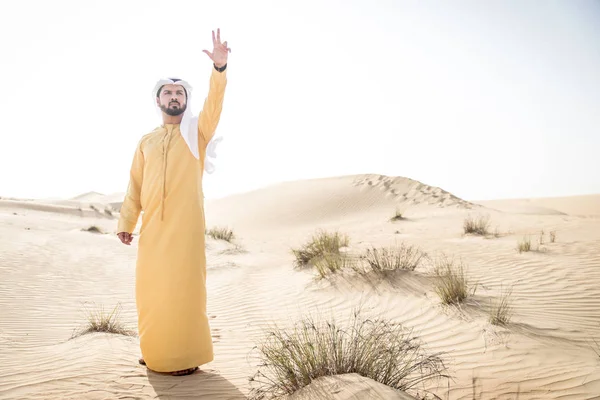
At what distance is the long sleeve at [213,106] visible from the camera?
3.57m

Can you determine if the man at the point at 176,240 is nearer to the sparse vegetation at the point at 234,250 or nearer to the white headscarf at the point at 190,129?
the white headscarf at the point at 190,129

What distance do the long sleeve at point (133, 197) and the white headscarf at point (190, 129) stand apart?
47cm

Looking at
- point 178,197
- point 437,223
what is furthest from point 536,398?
point 437,223

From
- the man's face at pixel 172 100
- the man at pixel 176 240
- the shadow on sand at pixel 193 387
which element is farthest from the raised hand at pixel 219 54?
the shadow on sand at pixel 193 387

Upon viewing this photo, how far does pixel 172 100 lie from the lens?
3.78 meters

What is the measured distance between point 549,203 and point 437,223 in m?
35.0

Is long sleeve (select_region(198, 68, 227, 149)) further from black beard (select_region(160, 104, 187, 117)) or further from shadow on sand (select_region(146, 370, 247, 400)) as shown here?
shadow on sand (select_region(146, 370, 247, 400))

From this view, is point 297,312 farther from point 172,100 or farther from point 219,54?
point 219,54

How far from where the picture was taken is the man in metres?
3.34

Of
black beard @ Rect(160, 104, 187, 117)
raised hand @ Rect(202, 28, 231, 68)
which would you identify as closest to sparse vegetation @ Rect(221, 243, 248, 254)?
black beard @ Rect(160, 104, 187, 117)

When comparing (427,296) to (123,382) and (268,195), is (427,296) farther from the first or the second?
(268,195)

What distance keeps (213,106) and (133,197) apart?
3.45 ft

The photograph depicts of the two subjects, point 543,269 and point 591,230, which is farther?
point 591,230

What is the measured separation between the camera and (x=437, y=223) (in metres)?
16.3
